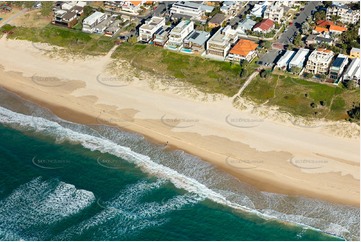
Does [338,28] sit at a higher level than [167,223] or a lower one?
higher

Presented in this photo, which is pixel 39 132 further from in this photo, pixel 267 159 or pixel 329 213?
pixel 329 213

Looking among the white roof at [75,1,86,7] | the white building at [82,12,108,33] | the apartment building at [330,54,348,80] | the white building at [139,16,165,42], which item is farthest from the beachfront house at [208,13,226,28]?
the white roof at [75,1,86,7]

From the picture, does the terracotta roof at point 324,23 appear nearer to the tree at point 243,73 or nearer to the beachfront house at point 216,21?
the beachfront house at point 216,21

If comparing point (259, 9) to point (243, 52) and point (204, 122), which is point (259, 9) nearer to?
point (243, 52)

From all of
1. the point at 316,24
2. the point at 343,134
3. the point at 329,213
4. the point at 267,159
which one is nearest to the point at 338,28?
the point at 316,24

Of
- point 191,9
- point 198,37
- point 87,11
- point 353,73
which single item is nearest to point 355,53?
point 353,73
